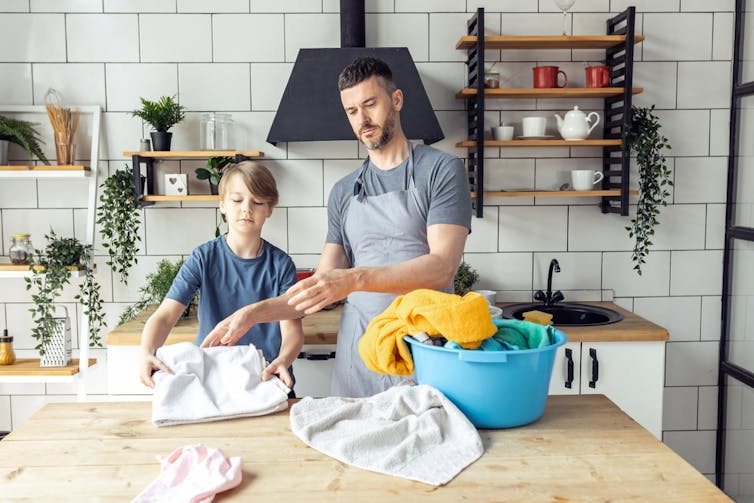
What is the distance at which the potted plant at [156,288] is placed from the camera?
8.80 feet

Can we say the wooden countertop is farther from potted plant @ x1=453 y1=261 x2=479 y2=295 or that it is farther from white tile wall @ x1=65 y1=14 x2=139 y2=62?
white tile wall @ x1=65 y1=14 x2=139 y2=62

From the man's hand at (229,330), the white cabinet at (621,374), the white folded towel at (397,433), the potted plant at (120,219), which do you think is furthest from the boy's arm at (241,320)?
the potted plant at (120,219)

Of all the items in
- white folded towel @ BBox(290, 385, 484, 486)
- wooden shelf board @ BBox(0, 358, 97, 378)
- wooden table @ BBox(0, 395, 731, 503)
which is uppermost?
white folded towel @ BBox(290, 385, 484, 486)

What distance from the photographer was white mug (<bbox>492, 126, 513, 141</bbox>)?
272cm

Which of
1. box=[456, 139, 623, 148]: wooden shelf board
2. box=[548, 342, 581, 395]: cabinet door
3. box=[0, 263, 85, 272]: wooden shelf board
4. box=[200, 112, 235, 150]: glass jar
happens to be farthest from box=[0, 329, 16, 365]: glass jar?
box=[548, 342, 581, 395]: cabinet door

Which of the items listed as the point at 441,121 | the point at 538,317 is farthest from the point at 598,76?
the point at 538,317

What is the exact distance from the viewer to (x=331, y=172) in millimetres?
2898

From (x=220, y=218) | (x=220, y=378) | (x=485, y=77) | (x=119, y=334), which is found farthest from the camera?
(x=220, y=218)

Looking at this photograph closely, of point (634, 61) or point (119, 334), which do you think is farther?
point (634, 61)

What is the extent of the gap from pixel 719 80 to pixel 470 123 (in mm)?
1070

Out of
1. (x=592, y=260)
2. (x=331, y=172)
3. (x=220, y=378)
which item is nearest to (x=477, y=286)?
(x=592, y=260)

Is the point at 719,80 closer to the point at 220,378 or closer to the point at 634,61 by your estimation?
the point at 634,61

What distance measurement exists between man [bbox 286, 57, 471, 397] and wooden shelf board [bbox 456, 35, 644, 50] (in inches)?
39.3

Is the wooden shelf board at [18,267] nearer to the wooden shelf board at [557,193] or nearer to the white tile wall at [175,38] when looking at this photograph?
the white tile wall at [175,38]
